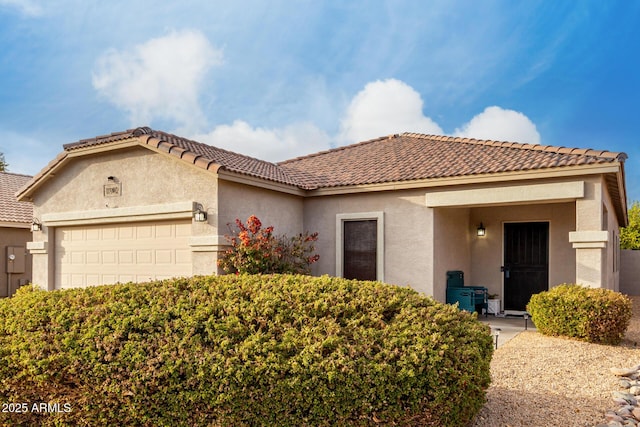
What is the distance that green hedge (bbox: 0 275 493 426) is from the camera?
385 cm

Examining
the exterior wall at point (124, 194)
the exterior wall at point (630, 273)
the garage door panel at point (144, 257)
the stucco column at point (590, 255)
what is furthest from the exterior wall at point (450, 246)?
the exterior wall at point (630, 273)

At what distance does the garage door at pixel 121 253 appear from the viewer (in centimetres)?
1127

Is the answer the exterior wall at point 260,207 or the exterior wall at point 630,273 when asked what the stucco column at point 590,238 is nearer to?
the exterior wall at point 260,207

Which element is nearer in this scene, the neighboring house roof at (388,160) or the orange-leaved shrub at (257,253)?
the orange-leaved shrub at (257,253)

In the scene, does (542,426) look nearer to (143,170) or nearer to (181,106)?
(143,170)

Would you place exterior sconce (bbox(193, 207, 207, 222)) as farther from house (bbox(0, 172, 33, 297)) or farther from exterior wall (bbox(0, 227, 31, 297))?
exterior wall (bbox(0, 227, 31, 297))

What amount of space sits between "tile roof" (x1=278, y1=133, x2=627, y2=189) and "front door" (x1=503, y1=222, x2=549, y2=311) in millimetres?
2339

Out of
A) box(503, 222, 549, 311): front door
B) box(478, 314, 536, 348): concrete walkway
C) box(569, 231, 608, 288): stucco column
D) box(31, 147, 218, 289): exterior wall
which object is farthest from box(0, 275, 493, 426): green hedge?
box(503, 222, 549, 311): front door

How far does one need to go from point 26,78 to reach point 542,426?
20.3m

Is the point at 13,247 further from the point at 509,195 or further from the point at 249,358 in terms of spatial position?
the point at 249,358

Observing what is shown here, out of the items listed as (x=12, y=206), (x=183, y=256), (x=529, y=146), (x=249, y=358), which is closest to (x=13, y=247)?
(x=12, y=206)

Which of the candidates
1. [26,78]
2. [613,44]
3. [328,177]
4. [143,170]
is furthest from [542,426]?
[613,44]

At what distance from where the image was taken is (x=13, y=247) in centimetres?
1742

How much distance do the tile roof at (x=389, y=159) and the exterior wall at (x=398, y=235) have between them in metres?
0.53
